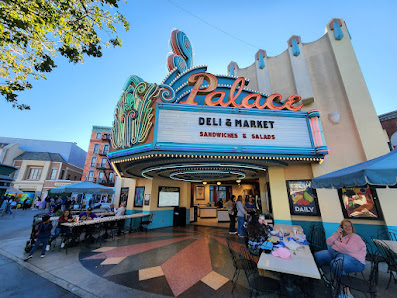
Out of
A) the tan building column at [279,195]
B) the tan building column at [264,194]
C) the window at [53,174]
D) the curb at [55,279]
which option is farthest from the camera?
the window at [53,174]

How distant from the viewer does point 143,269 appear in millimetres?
5145

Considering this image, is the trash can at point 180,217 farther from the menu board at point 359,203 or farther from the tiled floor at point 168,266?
the menu board at point 359,203

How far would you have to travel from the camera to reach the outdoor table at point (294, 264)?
2.83m

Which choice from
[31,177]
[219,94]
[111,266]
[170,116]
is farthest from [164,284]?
[31,177]

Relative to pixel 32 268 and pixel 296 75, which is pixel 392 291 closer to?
pixel 296 75

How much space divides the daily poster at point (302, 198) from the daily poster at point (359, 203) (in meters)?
1.10

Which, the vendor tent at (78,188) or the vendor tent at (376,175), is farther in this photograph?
the vendor tent at (78,188)

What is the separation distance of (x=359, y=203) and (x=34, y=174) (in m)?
41.2

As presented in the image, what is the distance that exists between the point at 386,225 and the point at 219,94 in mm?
8443

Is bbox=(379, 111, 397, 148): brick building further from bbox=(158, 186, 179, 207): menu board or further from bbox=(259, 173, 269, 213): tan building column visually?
bbox=(158, 186, 179, 207): menu board

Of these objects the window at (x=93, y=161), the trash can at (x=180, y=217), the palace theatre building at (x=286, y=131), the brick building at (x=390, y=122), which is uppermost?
the window at (x=93, y=161)

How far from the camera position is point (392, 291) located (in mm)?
3969

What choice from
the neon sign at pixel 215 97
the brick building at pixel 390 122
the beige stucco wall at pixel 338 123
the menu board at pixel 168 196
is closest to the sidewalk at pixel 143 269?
the beige stucco wall at pixel 338 123

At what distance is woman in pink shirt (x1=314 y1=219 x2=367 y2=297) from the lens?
343cm
